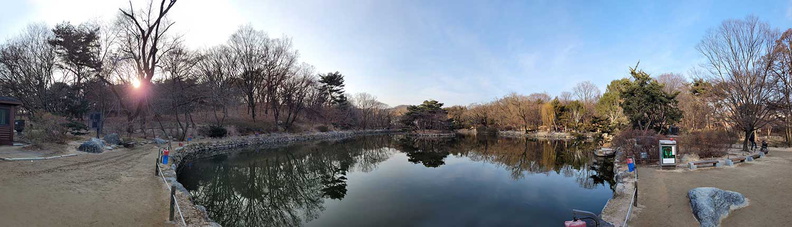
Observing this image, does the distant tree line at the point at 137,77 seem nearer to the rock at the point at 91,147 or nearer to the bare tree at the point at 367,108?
the rock at the point at 91,147

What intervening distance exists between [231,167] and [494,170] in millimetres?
11933

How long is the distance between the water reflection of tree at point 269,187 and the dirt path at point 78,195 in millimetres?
1439

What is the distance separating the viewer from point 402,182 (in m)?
10.6

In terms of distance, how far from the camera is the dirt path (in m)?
4.58

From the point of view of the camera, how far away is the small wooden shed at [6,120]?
33.9ft

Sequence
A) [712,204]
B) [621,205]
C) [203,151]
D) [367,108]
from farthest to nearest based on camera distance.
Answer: [367,108], [203,151], [621,205], [712,204]

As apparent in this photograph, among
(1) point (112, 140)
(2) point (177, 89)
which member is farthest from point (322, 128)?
(1) point (112, 140)

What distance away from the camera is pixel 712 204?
17.4ft

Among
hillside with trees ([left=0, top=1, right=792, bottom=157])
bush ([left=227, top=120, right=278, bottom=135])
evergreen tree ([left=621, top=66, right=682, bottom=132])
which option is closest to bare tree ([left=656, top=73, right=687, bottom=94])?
hillside with trees ([left=0, top=1, right=792, bottom=157])

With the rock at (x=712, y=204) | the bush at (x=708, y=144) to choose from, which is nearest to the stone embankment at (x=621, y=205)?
the rock at (x=712, y=204)

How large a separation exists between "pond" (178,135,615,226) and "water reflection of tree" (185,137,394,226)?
1.0 inches

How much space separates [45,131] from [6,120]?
171 centimetres

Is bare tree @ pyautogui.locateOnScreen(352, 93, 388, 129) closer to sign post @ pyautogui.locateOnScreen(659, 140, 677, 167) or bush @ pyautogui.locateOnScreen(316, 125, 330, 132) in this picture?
bush @ pyautogui.locateOnScreen(316, 125, 330, 132)

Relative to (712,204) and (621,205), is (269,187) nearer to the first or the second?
(621,205)
